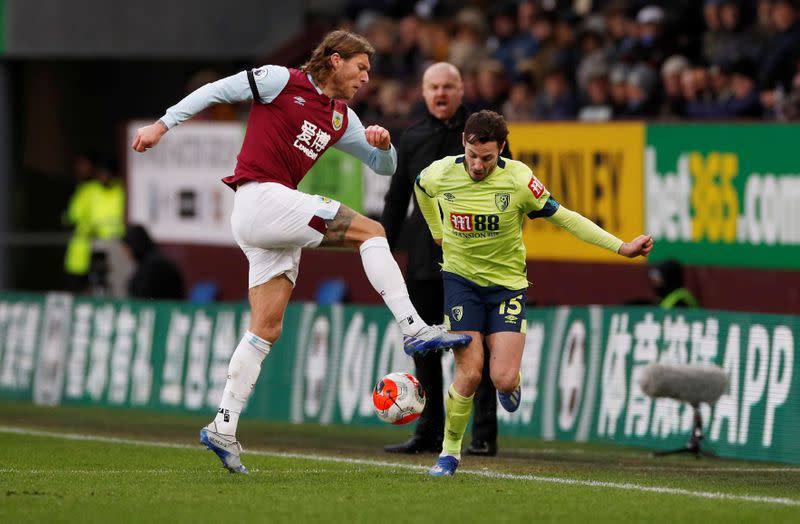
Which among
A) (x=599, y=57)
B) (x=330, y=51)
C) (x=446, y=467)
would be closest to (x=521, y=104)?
(x=599, y=57)

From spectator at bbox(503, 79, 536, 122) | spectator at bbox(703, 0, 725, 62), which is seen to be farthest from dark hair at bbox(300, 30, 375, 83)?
spectator at bbox(503, 79, 536, 122)

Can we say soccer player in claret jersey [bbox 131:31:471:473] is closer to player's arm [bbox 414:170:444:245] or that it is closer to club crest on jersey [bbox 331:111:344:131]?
club crest on jersey [bbox 331:111:344:131]

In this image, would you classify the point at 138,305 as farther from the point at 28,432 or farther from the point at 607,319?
the point at 607,319

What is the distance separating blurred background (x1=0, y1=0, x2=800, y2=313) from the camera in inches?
643

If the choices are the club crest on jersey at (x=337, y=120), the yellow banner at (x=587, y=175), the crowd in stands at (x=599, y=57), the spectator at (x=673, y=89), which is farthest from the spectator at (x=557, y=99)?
the club crest on jersey at (x=337, y=120)

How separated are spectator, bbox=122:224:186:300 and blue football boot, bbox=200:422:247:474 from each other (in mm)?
9000

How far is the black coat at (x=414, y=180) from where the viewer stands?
12000mm

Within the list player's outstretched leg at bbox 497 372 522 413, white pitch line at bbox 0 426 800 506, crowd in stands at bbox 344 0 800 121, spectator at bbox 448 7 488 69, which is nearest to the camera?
white pitch line at bbox 0 426 800 506

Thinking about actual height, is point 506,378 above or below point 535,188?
below

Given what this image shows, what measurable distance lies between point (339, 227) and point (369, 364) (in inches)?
251

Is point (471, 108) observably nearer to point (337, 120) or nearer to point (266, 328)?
point (337, 120)

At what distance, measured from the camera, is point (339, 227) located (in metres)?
9.73

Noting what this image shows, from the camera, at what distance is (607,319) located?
14492 mm

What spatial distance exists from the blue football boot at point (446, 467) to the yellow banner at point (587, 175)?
7.10 meters
